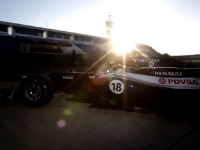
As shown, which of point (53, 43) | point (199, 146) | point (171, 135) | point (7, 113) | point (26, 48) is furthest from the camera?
point (53, 43)

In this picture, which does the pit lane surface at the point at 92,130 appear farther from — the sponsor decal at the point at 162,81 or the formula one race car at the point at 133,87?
the sponsor decal at the point at 162,81

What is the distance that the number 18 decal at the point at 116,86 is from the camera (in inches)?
146

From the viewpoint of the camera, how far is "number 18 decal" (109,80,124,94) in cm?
372

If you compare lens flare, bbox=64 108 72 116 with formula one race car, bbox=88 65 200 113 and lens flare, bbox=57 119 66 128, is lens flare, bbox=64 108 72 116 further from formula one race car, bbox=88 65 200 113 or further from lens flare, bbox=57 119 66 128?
formula one race car, bbox=88 65 200 113

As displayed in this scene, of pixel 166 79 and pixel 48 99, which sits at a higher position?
pixel 166 79

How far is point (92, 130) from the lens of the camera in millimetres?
3104

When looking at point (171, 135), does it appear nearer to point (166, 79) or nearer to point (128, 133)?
point (128, 133)

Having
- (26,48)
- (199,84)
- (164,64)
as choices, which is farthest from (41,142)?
(26,48)

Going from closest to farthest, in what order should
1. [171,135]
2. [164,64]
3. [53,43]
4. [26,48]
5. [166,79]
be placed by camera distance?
[171,135]
[166,79]
[164,64]
[26,48]
[53,43]

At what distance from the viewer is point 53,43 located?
1883 centimetres

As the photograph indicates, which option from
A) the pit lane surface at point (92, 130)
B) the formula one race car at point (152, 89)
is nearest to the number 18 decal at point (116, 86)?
the formula one race car at point (152, 89)

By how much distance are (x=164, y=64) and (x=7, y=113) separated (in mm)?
4148

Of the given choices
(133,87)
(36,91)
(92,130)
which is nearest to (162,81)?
(133,87)

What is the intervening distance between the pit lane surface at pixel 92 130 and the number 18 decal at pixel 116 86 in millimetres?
559
